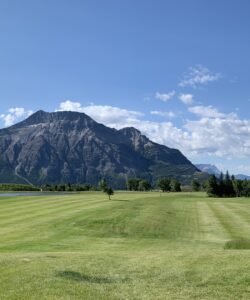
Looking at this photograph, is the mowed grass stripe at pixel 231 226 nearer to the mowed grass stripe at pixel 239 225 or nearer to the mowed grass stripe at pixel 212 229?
the mowed grass stripe at pixel 239 225

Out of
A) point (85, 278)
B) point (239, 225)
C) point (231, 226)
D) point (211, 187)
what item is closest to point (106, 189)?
point (239, 225)

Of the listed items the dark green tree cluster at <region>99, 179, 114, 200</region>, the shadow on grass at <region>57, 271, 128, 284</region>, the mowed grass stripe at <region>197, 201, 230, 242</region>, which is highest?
the dark green tree cluster at <region>99, 179, 114, 200</region>

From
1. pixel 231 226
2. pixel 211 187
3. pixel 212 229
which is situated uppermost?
pixel 211 187

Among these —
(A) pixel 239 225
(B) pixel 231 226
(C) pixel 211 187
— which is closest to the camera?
(B) pixel 231 226

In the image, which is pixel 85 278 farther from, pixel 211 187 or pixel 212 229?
pixel 211 187

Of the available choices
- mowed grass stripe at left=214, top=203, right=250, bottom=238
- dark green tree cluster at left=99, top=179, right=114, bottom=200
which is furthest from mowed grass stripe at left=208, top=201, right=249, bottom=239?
dark green tree cluster at left=99, top=179, right=114, bottom=200

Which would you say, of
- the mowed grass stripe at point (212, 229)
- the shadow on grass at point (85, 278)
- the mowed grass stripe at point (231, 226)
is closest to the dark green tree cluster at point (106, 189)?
the mowed grass stripe at point (231, 226)

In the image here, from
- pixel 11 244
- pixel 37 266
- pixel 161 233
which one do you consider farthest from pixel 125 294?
pixel 161 233

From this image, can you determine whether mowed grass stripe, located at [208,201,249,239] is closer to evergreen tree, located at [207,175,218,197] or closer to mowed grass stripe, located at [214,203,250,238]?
mowed grass stripe, located at [214,203,250,238]

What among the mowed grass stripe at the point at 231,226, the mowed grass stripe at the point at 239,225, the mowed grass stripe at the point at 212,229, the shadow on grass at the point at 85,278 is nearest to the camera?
the shadow on grass at the point at 85,278

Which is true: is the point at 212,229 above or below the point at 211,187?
below

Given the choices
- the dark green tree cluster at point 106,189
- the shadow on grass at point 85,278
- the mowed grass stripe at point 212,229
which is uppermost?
the dark green tree cluster at point 106,189

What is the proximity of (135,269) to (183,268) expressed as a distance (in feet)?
8.42

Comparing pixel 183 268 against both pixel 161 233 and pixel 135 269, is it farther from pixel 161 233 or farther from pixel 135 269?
pixel 161 233
